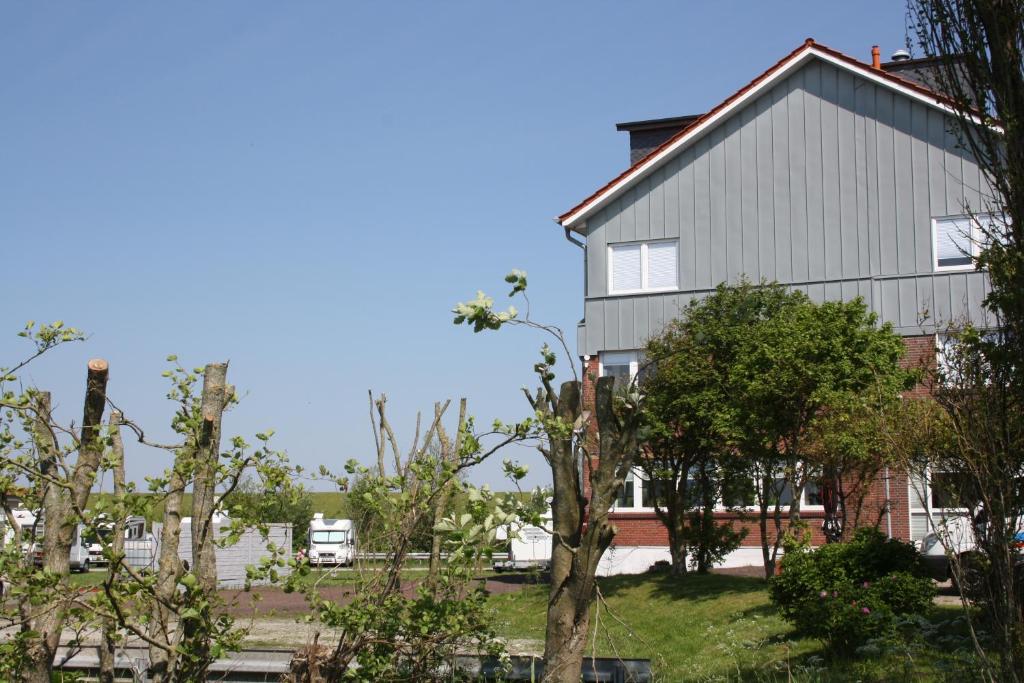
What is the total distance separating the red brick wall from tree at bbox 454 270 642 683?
13970mm

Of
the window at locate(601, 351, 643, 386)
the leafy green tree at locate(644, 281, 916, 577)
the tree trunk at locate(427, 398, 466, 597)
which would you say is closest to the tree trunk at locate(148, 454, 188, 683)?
the tree trunk at locate(427, 398, 466, 597)

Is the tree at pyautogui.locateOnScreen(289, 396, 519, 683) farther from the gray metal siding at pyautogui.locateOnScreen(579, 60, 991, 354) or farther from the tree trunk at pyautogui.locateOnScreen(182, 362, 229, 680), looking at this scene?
the gray metal siding at pyautogui.locateOnScreen(579, 60, 991, 354)

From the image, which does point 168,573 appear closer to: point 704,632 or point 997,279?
point 997,279

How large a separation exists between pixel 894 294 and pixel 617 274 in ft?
22.0

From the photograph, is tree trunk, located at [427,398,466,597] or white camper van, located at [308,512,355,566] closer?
Answer: tree trunk, located at [427,398,466,597]

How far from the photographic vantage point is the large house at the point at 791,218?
80.0ft

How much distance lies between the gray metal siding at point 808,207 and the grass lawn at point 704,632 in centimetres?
793

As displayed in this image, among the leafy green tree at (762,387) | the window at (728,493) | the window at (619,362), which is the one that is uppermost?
the window at (619,362)

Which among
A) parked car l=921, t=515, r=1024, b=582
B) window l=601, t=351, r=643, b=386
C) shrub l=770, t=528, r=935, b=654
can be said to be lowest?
shrub l=770, t=528, r=935, b=654

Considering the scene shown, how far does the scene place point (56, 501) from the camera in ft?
25.1

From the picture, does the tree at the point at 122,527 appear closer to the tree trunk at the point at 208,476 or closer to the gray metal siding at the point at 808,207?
the tree trunk at the point at 208,476

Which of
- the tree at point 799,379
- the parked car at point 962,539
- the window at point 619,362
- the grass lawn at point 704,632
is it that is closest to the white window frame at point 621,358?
the window at point 619,362

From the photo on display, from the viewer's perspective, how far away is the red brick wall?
2314 centimetres

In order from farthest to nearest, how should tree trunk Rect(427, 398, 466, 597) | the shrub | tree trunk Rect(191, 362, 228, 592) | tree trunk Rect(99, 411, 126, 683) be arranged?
1. the shrub
2. tree trunk Rect(427, 398, 466, 597)
3. tree trunk Rect(191, 362, 228, 592)
4. tree trunk Rect(99, 411, 126, 683)
